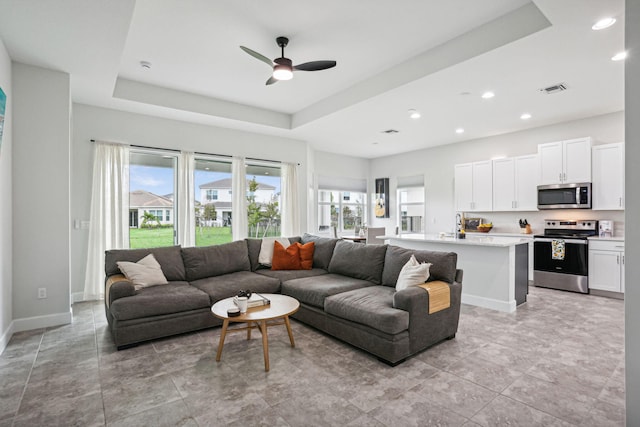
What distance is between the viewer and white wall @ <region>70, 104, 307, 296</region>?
472cm

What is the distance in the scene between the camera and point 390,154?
8.66 m

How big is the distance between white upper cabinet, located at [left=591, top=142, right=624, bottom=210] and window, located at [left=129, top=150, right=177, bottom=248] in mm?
6783

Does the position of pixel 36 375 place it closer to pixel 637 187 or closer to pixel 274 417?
pixel 274 417

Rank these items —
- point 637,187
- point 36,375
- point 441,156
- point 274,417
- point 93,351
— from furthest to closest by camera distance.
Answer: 1. point 441,156
2. point 93,351
3. point 36,375
4. point 274,417
5. point 637,187

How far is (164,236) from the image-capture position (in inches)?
216

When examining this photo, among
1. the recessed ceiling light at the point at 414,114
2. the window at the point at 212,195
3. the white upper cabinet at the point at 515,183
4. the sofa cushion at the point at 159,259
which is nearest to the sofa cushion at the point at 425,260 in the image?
the recessed ceiling light at the point at 414,114

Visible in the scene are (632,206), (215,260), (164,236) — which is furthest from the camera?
(164,236)

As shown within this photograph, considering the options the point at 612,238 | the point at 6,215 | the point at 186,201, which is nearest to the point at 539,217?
the point at 612,238

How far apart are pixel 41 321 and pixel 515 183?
734 centimetres

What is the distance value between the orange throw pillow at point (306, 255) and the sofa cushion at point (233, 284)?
2.19ft

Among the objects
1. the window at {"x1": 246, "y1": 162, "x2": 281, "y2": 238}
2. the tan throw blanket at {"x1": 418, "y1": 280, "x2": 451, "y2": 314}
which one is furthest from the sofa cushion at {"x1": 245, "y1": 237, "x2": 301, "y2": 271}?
the tan throw blanket at {"x1": 418, "y1": 280, "x2": 451, "y2": 314}

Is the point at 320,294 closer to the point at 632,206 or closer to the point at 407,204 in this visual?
the point at 632,206

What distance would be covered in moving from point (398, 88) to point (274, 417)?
148 inches

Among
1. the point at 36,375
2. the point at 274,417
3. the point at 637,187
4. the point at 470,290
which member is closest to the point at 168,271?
the point at 36,375
